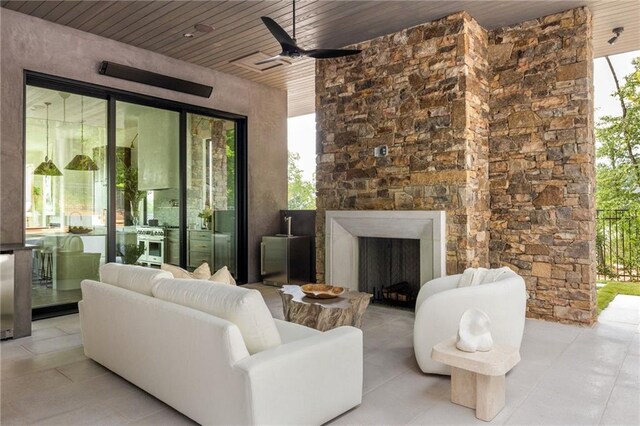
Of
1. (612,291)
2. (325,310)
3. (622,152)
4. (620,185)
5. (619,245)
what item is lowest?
(612,291)

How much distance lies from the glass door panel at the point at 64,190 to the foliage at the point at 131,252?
22cm

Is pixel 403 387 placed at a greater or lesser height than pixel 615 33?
lesser

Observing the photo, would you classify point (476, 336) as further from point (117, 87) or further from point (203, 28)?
point (117, 87)

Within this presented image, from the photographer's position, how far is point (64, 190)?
16.0 ft

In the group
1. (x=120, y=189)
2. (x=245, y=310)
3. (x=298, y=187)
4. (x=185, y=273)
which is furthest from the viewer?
(x=298, y=187)

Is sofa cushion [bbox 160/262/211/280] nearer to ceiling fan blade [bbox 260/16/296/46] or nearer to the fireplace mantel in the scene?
ceiling fan blade [bbox 260/16/296/46]

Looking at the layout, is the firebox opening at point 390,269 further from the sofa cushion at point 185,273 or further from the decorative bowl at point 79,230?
the decorative bowl at point 79,230

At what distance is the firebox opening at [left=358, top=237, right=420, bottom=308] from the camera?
17.0 feet

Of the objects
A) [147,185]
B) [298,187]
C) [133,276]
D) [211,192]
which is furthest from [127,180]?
[298,187]

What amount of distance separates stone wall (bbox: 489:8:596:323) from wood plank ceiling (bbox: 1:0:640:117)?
1.10 ft

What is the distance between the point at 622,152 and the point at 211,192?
781 cm

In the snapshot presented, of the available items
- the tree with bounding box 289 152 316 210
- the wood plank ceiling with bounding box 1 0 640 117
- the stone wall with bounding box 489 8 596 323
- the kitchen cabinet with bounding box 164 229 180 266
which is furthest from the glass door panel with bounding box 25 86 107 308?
the tree with bounding box 289 152 316 210

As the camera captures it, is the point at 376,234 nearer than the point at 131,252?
Yes

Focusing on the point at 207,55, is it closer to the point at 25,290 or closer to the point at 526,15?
the point at 25,290
